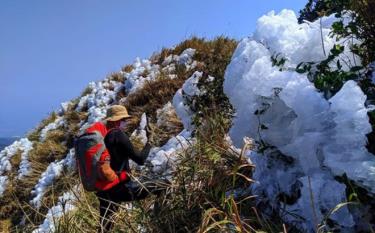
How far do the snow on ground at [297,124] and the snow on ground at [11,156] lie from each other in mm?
8597

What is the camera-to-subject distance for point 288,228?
3.71 m

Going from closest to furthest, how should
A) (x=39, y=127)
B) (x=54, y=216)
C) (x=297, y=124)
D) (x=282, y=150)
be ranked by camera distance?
1. (x=297, y=124)
2. (x=282, y=150)
3. (x=54, y=216)
4. (x=39, y=127)

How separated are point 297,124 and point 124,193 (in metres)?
2.10

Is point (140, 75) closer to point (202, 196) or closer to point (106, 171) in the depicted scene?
point (106, 171)

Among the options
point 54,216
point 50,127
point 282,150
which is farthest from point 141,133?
point 282,150

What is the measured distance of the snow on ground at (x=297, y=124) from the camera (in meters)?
3.28

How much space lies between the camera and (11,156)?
13.5 m

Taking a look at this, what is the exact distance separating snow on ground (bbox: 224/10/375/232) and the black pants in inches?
27.9

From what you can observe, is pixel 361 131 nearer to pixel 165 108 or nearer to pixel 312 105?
pixel 312 105

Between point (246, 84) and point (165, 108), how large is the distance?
19.8 ft

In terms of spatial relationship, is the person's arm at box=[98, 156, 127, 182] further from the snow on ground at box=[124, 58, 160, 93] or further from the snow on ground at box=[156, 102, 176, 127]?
the snow on ground at box=[124, 58, 160, 93]

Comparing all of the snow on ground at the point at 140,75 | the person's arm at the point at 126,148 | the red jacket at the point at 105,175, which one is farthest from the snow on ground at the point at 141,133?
the red jacket at the point at 105,175

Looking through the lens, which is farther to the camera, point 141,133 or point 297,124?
point 141,133

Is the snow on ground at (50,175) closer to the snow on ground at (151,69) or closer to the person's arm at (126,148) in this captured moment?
the snow on ground at (151,69)
